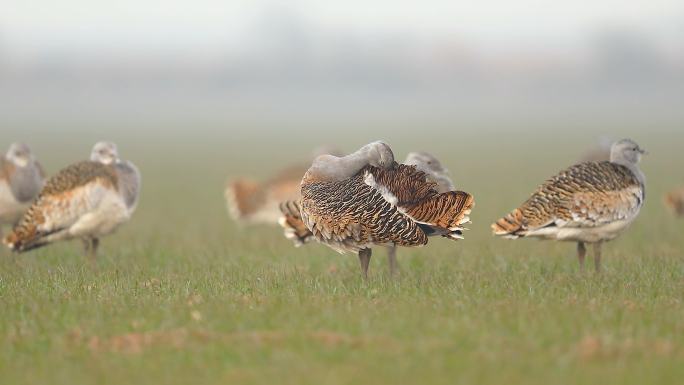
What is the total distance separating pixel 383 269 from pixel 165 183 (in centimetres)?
1800

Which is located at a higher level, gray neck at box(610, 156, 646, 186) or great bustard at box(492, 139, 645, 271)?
gray neck at box(610, 156, 646, 186)

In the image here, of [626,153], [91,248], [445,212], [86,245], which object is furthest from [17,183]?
[626,153]

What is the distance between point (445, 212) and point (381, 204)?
543 mm

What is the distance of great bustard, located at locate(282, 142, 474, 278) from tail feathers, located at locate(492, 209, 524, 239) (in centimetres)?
56

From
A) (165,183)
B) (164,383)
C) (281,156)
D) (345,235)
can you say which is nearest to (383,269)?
(345,235)

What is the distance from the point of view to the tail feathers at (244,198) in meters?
16.2

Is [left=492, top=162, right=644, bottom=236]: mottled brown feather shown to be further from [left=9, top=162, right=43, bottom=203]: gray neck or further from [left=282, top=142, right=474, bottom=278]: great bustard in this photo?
[left=9, top=162, right=43, bottom=203]: gray neck

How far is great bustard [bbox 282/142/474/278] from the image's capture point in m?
8.22

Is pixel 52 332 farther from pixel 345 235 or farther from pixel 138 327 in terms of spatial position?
pixel 345 235

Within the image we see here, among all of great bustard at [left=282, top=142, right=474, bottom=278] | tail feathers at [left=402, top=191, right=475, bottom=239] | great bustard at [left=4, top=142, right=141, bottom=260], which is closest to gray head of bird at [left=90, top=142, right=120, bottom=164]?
great bustard at [left=4, top=142, right=141, bottom=260]

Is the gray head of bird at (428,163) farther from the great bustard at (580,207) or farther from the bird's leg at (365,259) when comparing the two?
the bird's leg at (365,259)

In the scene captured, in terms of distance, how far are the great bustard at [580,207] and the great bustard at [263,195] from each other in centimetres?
684

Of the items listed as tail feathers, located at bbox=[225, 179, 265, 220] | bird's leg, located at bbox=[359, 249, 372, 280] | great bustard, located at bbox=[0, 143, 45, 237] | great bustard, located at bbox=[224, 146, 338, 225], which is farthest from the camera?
tail feathers, located at bbox=[225, 179, 265, 220]

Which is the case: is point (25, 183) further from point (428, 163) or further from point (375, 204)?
point (375, 204)
